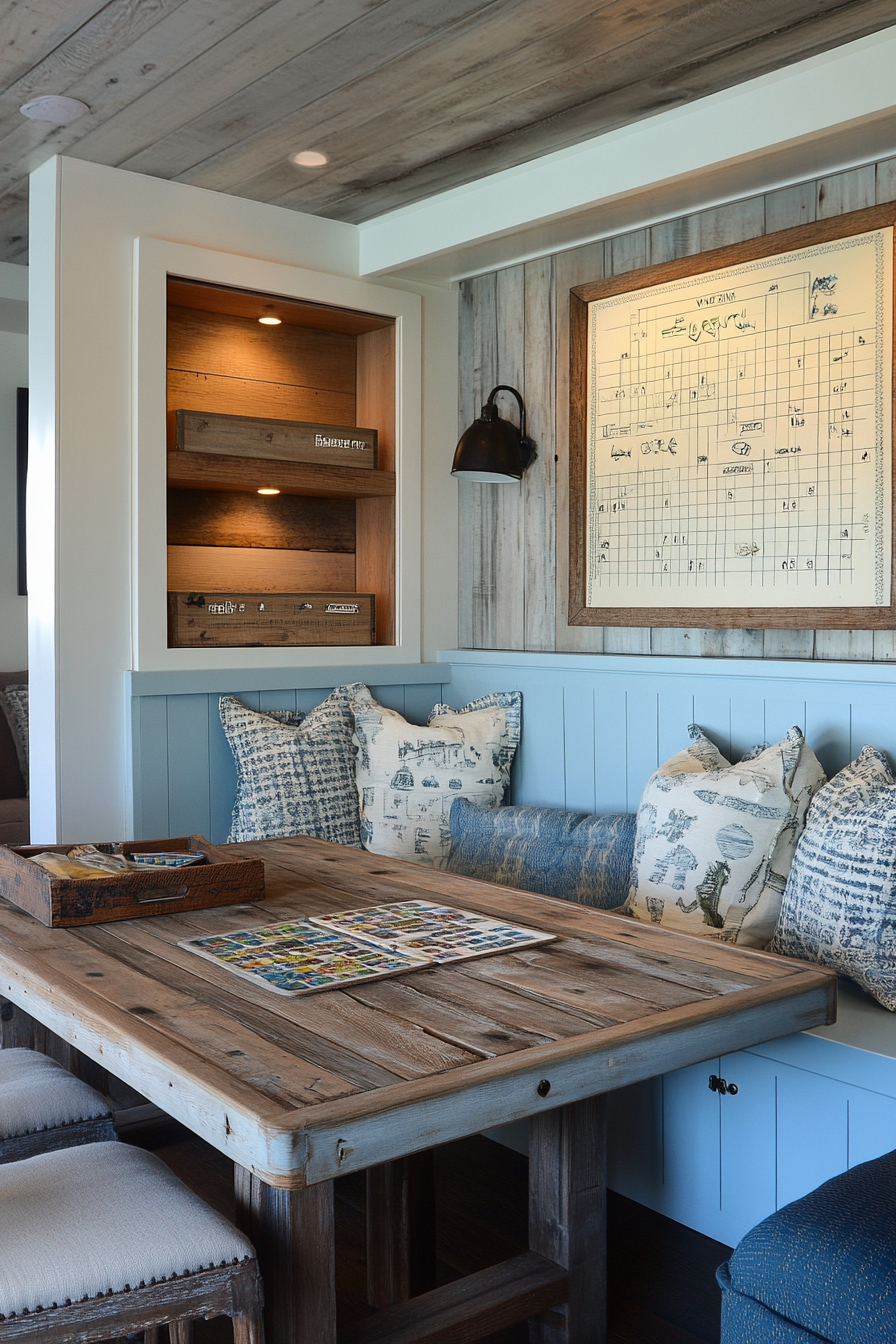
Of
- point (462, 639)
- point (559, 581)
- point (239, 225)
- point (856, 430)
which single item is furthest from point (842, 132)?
point (462, 639)

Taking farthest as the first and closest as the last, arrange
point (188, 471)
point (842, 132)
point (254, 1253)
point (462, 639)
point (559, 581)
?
point (462, 639) < point (559, 581) < point (188, 471) < point (842, 132) < point (254, 1253)

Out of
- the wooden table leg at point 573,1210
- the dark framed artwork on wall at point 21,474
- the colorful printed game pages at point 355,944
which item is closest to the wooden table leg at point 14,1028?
the colorful printed game pages at point 355,944

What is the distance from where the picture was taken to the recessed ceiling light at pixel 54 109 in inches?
109

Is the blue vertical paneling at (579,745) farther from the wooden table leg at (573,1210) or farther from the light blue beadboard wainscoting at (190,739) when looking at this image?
the wooden table leg at (573,1210)

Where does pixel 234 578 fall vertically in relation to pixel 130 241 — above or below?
below

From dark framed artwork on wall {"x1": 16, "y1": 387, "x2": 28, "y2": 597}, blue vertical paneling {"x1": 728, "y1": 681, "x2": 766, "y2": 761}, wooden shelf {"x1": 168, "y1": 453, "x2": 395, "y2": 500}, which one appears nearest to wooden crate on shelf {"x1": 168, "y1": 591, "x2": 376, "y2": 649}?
wooden shelf {"x1": 168, "y1": 453, "x2": 395, "y2": 500}

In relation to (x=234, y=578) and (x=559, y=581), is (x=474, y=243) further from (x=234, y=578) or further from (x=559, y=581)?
(x=234, y=578)

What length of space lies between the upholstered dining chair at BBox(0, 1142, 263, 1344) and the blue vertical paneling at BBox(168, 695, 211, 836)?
1802mm

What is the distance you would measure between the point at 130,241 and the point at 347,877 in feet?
6.15

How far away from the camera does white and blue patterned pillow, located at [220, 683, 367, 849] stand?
3156mm

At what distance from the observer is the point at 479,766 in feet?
10.9

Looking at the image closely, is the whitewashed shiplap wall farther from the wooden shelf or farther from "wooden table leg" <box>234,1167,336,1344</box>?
"wooden table leg" <box>234,1167,336,1344</box>

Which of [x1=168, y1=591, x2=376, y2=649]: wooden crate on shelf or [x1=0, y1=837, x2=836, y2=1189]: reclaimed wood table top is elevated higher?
[x1=168, y1=591, x2=376, y2=649]: wooden crate on shelf

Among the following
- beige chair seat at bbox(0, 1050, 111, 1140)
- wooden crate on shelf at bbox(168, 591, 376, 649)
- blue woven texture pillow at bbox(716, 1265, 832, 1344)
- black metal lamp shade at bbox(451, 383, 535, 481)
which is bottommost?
blue woven texture pillow at bbox(716, 1265, 832, 1344)
